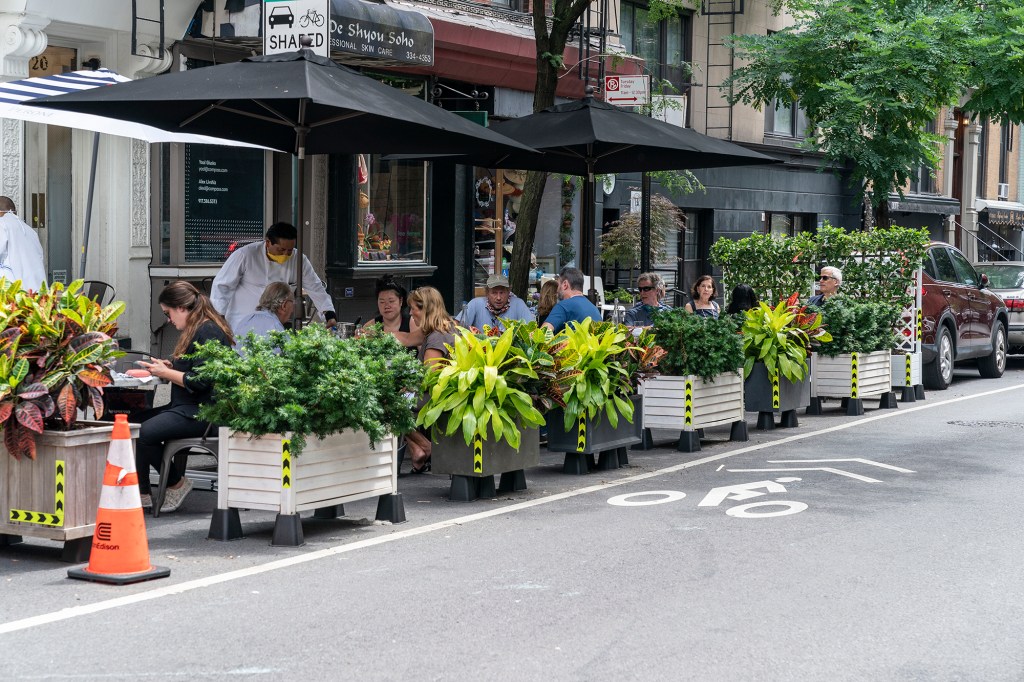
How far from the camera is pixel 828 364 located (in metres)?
15.1

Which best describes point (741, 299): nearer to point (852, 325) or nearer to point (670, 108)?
point (852, 325)

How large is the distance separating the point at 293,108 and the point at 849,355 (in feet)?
24.1

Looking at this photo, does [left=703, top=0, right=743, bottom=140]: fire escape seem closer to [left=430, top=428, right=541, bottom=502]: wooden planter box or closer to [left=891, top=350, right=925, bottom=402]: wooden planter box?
[left=891, top=350, right=925, bottom=402]: wooden planter box

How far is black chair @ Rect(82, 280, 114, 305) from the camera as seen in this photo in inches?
525

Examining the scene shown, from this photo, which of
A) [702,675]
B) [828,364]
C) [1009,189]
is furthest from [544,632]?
[1009,189]

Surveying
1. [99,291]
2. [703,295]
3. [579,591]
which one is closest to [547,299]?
[703,295]

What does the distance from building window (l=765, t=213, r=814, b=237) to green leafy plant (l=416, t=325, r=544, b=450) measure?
2048 cm

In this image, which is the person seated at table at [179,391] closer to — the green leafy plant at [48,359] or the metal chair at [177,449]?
the metal chair at [177,449]

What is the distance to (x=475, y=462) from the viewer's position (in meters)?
9.34

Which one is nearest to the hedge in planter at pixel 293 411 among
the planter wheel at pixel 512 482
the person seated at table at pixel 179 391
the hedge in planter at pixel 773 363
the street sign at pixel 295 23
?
the person seated at table at pixel 179 391

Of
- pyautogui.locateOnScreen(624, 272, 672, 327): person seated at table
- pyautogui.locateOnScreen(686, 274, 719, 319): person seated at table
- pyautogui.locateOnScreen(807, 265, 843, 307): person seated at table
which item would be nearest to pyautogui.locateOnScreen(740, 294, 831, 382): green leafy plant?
pyautogui.locateOnScreen(686, 274, 719, 319): person seated at table

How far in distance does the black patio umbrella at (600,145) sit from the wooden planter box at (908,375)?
174 inches

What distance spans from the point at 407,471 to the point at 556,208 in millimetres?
11407

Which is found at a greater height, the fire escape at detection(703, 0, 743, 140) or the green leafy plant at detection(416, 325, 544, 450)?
the fire escape at detection(703, 0, 743, 140)
